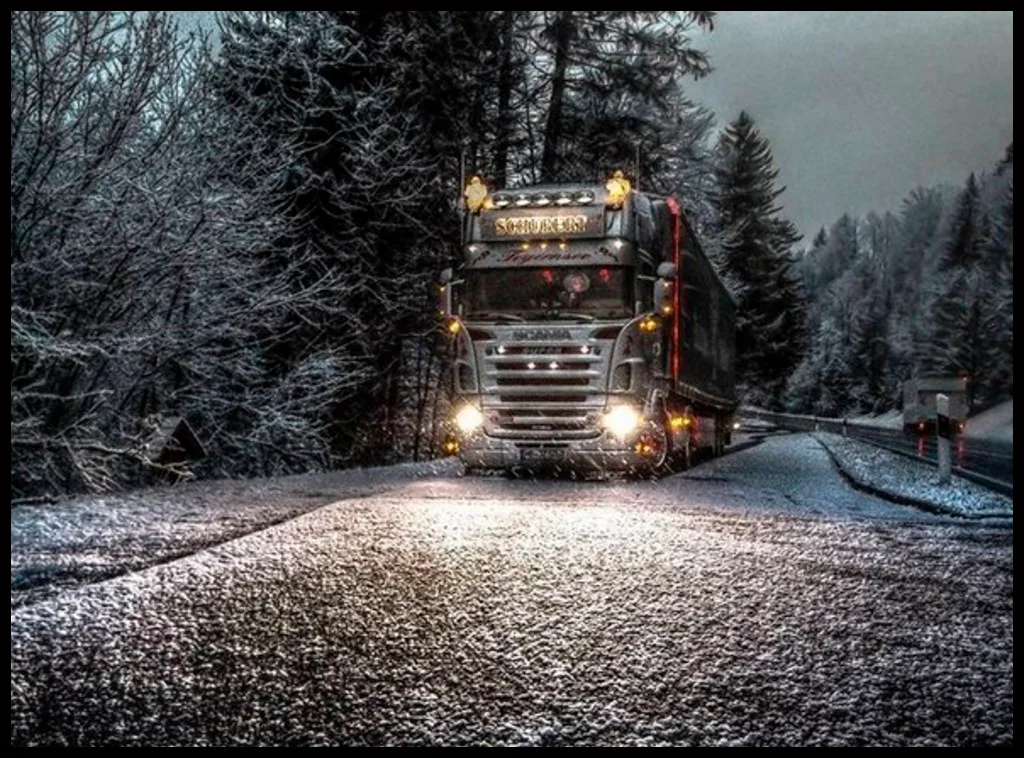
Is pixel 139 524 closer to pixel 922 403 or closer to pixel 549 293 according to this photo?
pixel 549 293

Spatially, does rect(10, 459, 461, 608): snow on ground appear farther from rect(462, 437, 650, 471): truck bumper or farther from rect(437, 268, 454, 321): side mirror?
rect(437, 268, 454, 321): side mirror

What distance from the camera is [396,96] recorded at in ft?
59.8

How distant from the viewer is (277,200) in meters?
16.7

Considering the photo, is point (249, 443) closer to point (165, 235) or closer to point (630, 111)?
point (165, 235)

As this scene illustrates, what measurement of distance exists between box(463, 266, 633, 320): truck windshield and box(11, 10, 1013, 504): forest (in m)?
3.02

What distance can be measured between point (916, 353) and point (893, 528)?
208ft

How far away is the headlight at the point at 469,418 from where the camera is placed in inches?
484

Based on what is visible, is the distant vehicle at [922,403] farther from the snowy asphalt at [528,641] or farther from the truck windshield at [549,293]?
the snowy asphalt at [528,641]

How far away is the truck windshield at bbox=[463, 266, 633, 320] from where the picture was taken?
12.2 metres

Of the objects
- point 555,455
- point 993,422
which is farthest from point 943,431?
point 993,422

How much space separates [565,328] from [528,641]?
28.0 feet

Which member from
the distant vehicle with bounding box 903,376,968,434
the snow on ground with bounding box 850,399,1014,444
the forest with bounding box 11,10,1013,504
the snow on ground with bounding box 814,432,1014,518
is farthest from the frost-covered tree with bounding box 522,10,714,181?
the snow on ground with bounding box 850,399,1014,444

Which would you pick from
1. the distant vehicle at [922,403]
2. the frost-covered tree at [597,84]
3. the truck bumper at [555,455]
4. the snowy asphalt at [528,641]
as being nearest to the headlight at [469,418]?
the truck bumper at [555,455]
